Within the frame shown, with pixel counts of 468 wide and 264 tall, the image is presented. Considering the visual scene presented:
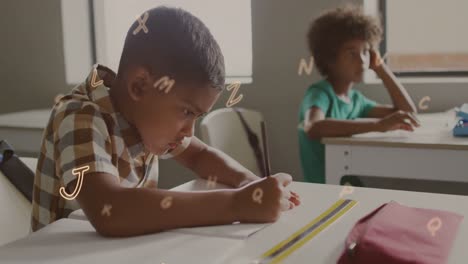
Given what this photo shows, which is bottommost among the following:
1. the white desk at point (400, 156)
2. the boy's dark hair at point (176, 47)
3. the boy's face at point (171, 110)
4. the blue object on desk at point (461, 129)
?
the white desk at point (400, 156)

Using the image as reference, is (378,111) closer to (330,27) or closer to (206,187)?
(330,27)

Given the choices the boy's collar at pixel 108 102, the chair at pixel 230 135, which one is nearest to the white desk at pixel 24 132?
the chair at pixel 230 135

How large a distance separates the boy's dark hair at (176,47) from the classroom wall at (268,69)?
69.7 inches

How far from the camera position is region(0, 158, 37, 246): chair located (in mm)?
1192

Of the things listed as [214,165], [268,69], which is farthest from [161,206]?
[268,69]

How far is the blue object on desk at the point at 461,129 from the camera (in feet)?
6.05

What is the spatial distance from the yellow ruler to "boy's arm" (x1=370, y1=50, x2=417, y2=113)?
1.46 meters

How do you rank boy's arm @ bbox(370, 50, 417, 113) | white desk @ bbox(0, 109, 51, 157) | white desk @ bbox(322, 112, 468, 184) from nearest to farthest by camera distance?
white desk @ bbox(322, 112, 468, 184) < boy's arm @ bbox(370, 50, 417, 113) < white desk @ bbox(0, 109, 51, 157)

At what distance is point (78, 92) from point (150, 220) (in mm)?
319

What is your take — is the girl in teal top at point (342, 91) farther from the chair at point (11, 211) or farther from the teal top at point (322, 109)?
the chair at point (11, 211)

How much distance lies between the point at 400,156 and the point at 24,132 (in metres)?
1.88

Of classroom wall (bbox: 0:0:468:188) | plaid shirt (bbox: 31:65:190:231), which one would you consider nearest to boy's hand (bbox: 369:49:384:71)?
classroom wall (bbox: 0:0:468:188)

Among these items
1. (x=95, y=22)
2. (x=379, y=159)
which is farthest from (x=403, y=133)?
(x=95, y=22)

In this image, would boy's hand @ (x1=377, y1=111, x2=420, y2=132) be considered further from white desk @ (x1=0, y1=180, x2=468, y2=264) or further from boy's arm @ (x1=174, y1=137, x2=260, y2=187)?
white desk @ (x1=0, y1=180, x2=468, y2=264)
